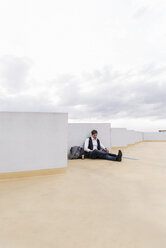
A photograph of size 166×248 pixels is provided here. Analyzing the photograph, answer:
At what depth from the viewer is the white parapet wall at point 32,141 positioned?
8.02ft

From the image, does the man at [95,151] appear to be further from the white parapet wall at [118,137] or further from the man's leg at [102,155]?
the white parapet wall at [118,137]

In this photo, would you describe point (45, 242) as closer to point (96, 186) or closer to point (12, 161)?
point (96, 186)

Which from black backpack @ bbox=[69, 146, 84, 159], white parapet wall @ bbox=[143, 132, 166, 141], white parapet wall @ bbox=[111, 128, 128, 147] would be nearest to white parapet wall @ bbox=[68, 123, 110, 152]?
black backpack @ bbox=[69, 146, 84, 159]

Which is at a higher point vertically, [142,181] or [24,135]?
[24,135]

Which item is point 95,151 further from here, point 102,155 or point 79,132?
point 79,132

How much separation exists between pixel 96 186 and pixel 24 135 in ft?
5.49

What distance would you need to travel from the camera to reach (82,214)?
1.34 meters

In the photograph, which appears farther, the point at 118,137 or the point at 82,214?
the point at 118,137

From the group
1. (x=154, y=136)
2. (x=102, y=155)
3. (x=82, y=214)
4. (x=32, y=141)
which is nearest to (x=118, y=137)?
(x=102, y=155)

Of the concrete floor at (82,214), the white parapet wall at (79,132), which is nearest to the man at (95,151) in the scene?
the white parapet wall at (79,132)

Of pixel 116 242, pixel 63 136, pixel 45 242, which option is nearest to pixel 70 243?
pixel 45 242

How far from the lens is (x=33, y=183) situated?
2.24 meters

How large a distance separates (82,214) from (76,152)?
328cm

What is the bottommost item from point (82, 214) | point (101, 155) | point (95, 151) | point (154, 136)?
point (82, 214)
